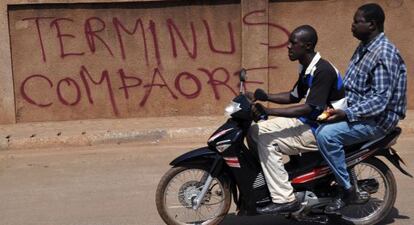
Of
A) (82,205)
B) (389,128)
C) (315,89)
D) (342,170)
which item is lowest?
(82,205)

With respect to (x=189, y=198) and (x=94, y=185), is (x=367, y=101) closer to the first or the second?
(x=189, y=198)

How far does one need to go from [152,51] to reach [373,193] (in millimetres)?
4863

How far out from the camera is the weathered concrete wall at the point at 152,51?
28.5 ft

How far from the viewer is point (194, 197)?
454cm

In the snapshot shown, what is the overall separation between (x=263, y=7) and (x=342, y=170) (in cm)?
478

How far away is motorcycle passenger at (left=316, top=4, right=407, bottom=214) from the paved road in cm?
83

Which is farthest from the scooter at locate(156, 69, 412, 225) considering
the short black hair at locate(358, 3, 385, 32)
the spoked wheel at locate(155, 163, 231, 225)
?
the short black hair at locate(358, 3, 385, 32)

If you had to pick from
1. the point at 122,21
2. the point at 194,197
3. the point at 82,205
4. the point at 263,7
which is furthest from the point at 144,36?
the point at 194,197

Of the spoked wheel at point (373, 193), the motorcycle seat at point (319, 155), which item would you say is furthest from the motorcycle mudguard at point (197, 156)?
the spoked wheel at point (373, 193)

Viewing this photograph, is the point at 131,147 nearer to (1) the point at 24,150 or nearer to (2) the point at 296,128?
(1) the point at 24,150

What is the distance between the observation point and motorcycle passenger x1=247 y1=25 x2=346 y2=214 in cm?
427

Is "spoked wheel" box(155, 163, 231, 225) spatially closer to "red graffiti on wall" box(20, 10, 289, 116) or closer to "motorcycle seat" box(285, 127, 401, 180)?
"motorcycle seat" box(285, 127, 401, 180)

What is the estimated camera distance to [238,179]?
14.7 feet

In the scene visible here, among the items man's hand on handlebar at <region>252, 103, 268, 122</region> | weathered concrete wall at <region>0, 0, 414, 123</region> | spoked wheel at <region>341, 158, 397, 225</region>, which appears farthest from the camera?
weathered concrete wall at <region>0, 0, 414, 123</region>
